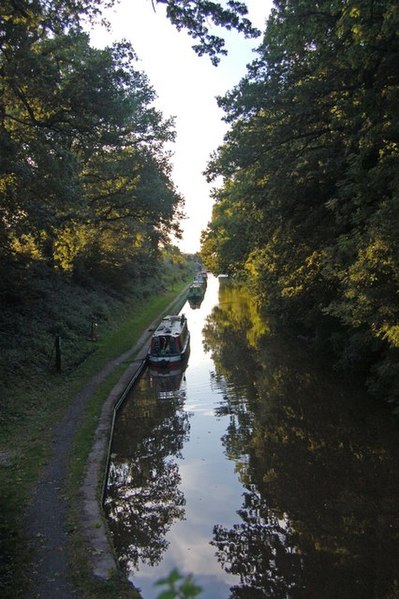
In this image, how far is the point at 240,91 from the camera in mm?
14102

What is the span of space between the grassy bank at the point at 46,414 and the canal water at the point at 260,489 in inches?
37.2

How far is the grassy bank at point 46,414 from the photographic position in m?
6.54

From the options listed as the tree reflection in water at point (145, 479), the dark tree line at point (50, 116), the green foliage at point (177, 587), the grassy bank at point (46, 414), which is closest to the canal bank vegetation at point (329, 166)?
the dark tree line at point (50, 116)

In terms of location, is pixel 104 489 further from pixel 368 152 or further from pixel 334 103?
pixel 334 103

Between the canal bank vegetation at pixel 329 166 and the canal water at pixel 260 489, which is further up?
the canal bank vegetation at pixel 329 166

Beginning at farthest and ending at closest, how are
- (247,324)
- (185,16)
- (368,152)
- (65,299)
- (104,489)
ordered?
(247,324), (65,299), (368,152), (104,489), (185,16)

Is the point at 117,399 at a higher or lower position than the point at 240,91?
lower

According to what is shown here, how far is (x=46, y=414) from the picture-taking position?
13.4m

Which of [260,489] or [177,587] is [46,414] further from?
[177,587]

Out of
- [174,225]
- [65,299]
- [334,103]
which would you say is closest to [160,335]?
[65,299]

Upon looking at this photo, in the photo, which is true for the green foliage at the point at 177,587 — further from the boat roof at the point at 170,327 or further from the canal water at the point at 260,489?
the boat roof at the point at 170,327

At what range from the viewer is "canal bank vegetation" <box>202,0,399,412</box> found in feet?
32.5

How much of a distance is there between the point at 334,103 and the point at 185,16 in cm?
675

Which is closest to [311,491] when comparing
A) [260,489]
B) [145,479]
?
[260,489]
